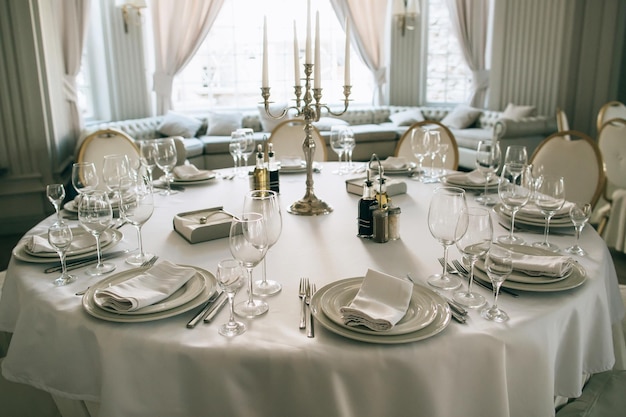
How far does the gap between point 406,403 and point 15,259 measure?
1165 mm

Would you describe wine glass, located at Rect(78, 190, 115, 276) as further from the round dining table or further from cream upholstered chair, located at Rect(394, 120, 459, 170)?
cream upholstered chair, located at Rect(394, 120, 459, 170)

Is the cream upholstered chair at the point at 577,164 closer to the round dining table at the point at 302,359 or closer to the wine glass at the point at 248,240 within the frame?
the round dining table at the point at 302,359

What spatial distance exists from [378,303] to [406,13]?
22.9 feet

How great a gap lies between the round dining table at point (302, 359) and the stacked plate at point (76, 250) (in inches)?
3.7

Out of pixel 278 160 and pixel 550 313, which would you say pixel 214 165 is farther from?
pixel 550 313

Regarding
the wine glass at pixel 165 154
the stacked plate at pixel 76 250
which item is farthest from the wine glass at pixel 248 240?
the wine glass at pixel 165 154

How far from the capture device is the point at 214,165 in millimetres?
5980

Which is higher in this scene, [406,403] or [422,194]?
[422,194]

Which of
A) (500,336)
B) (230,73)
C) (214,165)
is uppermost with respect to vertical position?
(230,73)

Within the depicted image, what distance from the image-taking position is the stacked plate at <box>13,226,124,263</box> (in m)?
1.47

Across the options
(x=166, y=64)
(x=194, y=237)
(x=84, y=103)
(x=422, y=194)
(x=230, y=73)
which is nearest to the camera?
(x=194, y=237)

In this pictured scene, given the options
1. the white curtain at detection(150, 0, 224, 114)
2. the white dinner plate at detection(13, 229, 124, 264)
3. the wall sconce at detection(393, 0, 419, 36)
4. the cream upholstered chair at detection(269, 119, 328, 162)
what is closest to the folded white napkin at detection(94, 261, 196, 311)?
the white dinner plate at detection(13, 229, 124, 264)

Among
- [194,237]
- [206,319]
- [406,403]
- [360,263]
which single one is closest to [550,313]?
[406,403]

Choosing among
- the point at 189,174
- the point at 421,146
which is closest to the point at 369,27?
the point at 421,146
